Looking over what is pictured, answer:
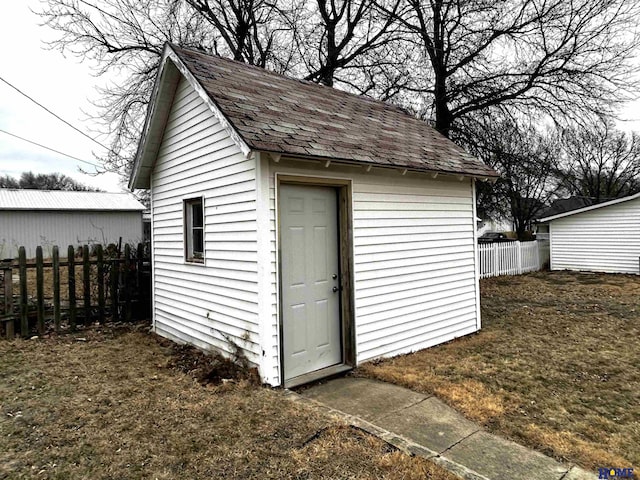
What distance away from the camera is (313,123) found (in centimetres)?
562

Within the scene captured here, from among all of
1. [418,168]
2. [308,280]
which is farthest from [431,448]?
[418,168]

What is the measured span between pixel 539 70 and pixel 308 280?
13158mm

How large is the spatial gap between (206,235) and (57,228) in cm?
2301

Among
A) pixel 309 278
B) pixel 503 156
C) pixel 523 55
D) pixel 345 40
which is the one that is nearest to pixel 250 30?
pixel 345 40

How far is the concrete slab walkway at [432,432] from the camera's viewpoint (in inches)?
120

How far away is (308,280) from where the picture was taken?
5.16 m

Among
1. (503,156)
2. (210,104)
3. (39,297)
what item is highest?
(503,156)

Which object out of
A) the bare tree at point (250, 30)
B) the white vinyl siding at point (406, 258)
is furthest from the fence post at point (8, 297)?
the bare tree at point (250, 30)

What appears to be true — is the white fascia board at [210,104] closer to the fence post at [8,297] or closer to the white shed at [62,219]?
the fence post at [8,297]

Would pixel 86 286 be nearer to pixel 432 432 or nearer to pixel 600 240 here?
pixel 432 432

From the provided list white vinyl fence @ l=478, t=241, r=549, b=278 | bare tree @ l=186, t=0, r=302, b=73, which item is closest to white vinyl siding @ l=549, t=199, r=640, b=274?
white vinyl fence @ l=478, t=241, r=549, b=278

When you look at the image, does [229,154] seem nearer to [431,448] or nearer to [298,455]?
[298,455]

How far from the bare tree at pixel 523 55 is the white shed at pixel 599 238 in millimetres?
5489

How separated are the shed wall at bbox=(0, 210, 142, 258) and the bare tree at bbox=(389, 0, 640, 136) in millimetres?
18440
